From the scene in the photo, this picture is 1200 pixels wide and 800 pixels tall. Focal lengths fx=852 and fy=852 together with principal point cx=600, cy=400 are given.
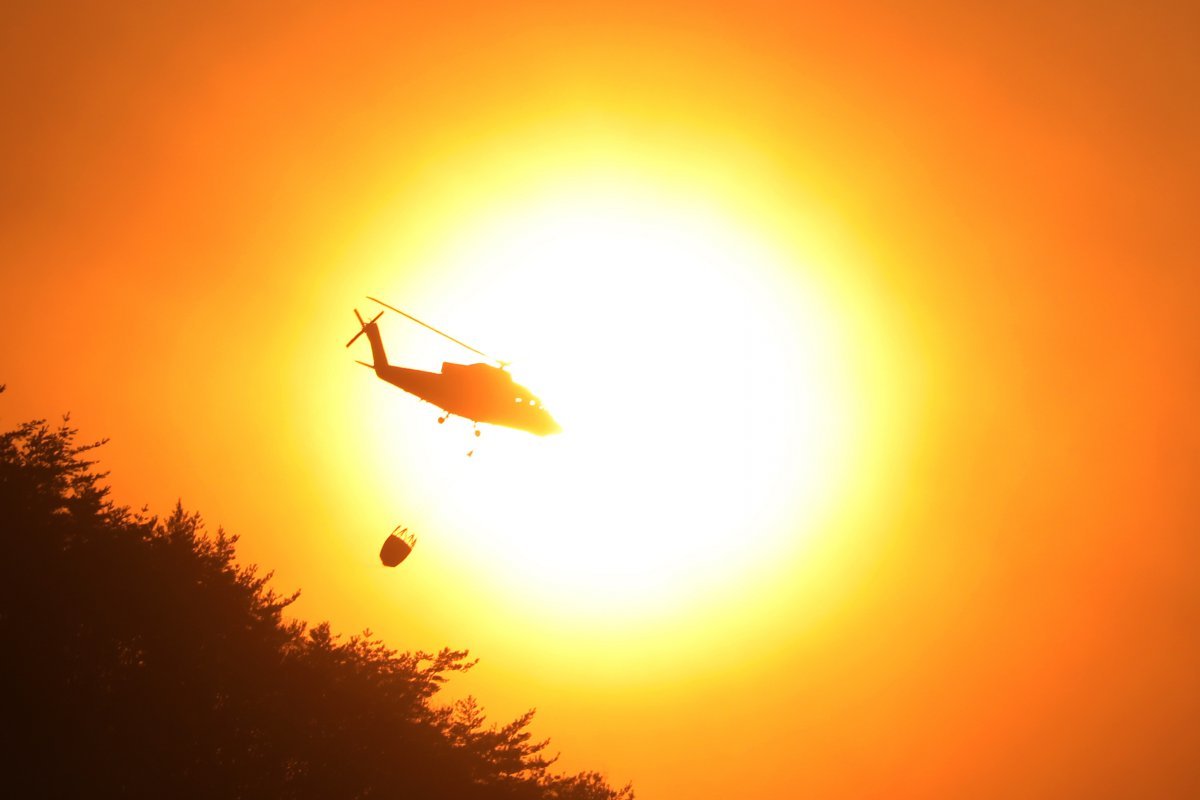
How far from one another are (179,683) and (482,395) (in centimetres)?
1670

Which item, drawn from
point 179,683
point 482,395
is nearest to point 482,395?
point 482,395

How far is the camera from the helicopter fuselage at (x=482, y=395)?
39.3 m

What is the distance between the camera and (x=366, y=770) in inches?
1275

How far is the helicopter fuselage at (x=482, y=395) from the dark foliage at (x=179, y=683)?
10.9 meters

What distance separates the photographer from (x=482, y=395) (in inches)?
1547

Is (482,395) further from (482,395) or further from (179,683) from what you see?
(179,683)

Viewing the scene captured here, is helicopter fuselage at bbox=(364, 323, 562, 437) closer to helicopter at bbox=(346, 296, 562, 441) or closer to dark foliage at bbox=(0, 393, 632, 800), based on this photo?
helicopter at bbox=(346, 296, 562, 441)

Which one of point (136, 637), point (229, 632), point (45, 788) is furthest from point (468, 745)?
point (45, 788)

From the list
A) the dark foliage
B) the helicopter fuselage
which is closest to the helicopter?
the helicopter fuselage

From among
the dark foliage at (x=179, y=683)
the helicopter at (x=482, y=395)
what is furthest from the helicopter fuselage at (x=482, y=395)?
the dark foliage at (x=179, y=683)

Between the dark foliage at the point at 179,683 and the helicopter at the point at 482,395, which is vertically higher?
the helicopter at the point at 482,395

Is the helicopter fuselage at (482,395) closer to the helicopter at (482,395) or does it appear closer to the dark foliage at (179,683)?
the helicopter at (482,395)

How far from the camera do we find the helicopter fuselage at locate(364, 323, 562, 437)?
39312mm

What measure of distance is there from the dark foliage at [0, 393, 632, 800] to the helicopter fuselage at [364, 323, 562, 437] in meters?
10.9
